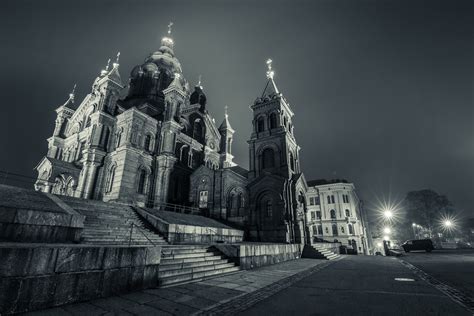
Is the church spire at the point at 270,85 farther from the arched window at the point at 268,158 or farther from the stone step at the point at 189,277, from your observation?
the stone step at the point at 189,277

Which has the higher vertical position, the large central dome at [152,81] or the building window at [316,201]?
the large central dome at [152,81]

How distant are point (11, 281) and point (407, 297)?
9.43 meters

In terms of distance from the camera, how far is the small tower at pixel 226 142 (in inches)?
1500

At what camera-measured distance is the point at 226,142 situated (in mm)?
39219

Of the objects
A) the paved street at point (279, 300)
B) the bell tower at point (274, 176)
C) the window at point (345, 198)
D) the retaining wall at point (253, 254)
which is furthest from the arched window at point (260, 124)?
the window at point (345, 198)

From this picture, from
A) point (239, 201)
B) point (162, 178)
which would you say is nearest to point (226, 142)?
point (162, 178)

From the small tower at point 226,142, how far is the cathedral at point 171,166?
191 inches

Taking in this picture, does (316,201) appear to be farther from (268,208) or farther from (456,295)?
(456,295)

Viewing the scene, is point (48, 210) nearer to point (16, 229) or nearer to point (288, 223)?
point (16, 229)

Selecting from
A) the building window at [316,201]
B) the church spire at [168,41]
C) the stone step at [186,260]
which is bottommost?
the stone step at [186,260]

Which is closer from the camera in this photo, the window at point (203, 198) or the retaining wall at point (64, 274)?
the retaining wall at point (64, 274)

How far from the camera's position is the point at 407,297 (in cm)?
585

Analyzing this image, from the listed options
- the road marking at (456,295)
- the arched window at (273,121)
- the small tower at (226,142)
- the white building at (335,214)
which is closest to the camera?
the road marking at (456,295)

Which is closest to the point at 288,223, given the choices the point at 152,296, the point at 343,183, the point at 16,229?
the point at 152,296
